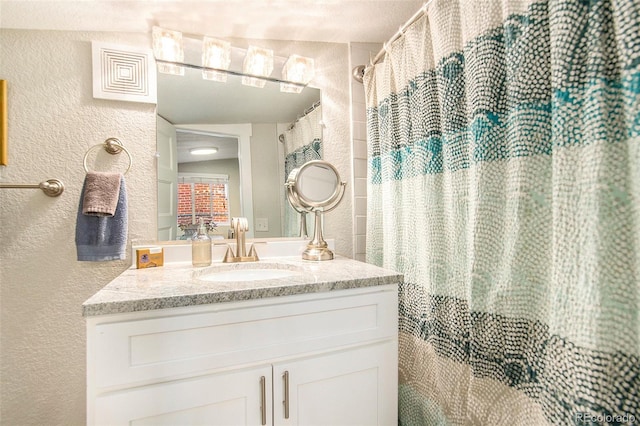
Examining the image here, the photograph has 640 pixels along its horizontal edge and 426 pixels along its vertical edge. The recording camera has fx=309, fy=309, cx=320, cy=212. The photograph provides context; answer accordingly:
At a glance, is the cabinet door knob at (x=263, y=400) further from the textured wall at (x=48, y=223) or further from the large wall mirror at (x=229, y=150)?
the textured wall at (x=48, y=223)

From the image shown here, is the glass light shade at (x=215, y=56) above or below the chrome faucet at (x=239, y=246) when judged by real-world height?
above

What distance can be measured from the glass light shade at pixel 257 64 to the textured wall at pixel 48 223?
21.2 inches

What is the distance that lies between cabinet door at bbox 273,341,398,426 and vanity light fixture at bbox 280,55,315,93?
1.28 meters

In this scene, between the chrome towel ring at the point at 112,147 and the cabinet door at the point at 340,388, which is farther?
the chrome towel ring at the point at 112,147

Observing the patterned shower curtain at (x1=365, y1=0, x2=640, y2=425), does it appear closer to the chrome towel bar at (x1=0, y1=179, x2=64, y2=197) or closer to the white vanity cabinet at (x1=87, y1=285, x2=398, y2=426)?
the white vanity cabinet at (x1=87, y1=285, x2=398, y2=426)

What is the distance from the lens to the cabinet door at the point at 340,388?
3.08 ft

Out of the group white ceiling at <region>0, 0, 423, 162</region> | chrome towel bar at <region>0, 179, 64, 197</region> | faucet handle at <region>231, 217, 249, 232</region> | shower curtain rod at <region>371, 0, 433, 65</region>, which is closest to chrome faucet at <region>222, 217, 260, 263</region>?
faucet handle at <region>231, 217, 249, 232</region>

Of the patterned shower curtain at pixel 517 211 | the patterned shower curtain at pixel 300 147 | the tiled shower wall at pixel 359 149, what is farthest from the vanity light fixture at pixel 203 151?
the patterned shower curtain at pixel 517 211

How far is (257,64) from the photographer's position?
1521mm

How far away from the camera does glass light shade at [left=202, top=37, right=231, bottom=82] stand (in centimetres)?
143

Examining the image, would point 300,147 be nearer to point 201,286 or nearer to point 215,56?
A: point 215,56

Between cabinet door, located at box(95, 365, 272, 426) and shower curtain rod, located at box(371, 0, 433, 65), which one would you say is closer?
cabinet door, located at box(95, 365, 272, 426)

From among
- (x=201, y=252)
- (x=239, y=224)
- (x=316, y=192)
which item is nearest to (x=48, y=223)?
(x=201, y=252)

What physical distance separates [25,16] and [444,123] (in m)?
1.68
